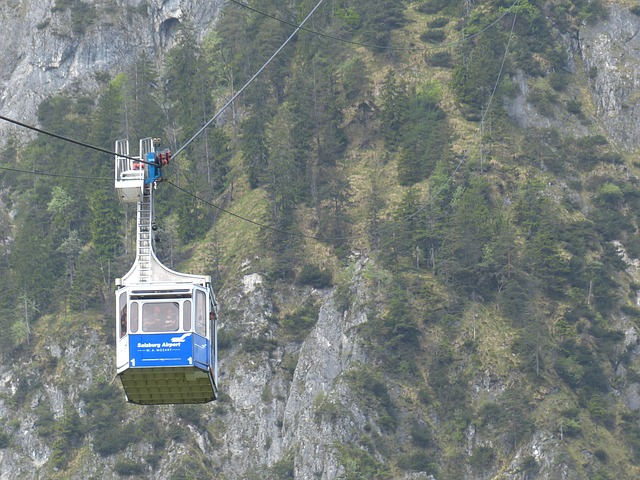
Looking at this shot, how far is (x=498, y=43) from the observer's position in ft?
417

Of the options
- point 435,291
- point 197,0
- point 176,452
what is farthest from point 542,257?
point 197,0

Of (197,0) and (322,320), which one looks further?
(197,0)

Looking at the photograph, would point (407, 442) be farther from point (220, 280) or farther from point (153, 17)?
point (153, 17)

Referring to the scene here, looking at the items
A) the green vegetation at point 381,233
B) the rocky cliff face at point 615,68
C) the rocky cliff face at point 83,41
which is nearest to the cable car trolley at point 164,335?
the green vegetation at point 381,233

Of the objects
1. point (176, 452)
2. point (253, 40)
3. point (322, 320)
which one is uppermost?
point (253, 40)

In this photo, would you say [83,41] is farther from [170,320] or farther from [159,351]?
[159,351]

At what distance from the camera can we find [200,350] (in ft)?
164

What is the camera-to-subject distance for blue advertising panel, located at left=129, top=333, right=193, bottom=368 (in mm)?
49188

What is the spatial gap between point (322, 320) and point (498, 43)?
28064mm

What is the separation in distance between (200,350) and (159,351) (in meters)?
1.31

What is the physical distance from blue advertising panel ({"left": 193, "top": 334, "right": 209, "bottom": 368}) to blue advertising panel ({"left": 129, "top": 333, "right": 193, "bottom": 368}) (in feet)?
0.70

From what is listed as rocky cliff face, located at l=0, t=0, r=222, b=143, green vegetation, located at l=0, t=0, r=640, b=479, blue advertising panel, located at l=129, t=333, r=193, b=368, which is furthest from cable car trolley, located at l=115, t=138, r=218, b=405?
rocky cliff face, located at l=0, t=0, r=222, b=143

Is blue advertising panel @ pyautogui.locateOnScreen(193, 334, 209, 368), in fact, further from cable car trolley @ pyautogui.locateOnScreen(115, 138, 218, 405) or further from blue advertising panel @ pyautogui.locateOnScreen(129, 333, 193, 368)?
blue advertising panel @ pyautogui.locateOnScreen(129, 333, 193, 368)

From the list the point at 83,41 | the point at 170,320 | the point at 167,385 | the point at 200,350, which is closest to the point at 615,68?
the point at 83,41
